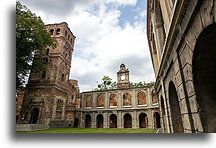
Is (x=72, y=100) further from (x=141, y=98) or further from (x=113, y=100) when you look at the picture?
(x=141, y=98)

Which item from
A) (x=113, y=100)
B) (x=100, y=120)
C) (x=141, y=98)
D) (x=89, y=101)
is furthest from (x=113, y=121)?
(x=141, y=98)

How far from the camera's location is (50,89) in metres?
13.5

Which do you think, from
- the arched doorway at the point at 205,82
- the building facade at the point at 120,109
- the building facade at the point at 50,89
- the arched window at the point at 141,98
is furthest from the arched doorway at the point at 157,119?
the arched doorway at the point at 205,82

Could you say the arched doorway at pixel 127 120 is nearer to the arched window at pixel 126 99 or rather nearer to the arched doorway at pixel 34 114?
the arched window at pixel 126 99

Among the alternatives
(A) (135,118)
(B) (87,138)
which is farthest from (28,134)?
(A) (135,118)

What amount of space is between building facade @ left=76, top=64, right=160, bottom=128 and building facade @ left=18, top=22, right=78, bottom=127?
9.91 ft

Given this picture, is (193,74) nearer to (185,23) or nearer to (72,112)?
(185,23)

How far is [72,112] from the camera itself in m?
18.3

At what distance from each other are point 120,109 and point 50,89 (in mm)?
9323

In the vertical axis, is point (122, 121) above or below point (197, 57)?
below

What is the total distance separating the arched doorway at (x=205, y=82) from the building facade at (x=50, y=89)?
32.9ft

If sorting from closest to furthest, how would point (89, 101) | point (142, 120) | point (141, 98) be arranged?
point (142, 120) → point (141, 98) → point (89, 101)

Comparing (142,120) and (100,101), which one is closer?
(142,120)

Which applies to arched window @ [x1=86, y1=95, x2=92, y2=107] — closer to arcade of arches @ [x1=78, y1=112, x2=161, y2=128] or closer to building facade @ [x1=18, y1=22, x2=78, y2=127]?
arcade of arches @ [x1=78, y1=112, x2=161, y2=128]
